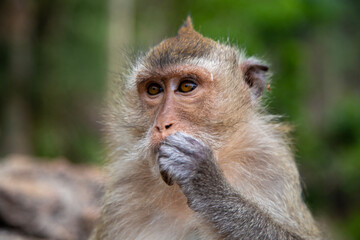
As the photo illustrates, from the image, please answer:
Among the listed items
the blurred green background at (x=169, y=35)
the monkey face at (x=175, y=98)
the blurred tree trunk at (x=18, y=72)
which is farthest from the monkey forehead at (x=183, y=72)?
the blurred tree trunk at (x=18, y=72)

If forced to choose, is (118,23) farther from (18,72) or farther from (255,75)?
(255,75)

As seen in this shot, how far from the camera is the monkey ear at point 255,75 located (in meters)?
5.11

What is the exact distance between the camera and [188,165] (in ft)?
13.0

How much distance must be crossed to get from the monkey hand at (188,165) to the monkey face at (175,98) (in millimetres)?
115

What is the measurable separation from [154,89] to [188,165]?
981mm

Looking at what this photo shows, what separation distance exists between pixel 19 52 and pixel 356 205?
11272 millimetres

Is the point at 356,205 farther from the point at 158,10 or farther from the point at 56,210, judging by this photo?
the point at 158,10

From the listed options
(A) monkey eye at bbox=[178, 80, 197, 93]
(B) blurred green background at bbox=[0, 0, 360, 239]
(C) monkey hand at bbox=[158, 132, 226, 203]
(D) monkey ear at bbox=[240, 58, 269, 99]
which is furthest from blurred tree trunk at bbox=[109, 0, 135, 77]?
(C) monkey hand at bbox=[158, 132, 226, 203]

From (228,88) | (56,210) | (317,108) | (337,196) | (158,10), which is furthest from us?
(158,10)

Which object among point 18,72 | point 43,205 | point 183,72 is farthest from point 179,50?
point 18,72

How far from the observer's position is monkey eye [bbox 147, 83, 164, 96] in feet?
15.1

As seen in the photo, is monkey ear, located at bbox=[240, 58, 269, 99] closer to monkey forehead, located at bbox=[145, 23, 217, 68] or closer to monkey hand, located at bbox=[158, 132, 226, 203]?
monkey forehead, located at bbox=[145, 23, 217, 68]

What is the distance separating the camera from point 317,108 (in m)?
20.1

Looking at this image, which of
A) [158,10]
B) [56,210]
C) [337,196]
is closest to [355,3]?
[337,196]
